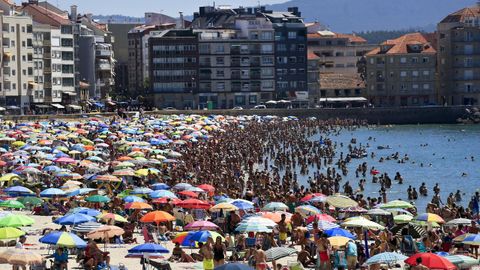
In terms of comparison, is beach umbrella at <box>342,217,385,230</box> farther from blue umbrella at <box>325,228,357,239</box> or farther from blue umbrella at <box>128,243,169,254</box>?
blue umbrella at <box>128,243,169,254</box>

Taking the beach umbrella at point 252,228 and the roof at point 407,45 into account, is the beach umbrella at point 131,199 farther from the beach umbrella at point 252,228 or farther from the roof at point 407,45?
the roof at point 407,45

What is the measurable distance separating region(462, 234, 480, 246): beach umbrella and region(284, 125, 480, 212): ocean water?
18245 millimetres

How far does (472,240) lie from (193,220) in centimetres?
966

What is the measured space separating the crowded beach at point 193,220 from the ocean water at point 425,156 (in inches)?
83.9

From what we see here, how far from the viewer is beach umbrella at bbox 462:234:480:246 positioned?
88.5 feet

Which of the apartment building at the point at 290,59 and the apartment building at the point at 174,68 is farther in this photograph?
the apartment building at the point at 290,59

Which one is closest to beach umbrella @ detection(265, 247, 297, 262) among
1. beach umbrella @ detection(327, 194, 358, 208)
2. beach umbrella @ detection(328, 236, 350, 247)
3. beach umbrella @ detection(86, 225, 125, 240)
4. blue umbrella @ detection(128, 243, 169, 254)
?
beach umbrella @ detection(328, 236, 350, 247)

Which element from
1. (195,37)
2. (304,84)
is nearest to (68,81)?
(195,37)

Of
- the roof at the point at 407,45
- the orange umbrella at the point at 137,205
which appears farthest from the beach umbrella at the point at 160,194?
the roof at the point at 407,45

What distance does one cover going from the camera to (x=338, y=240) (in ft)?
88.2

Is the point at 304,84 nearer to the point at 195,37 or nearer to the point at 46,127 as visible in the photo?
the point at 195,37

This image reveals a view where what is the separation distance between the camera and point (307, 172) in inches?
2657

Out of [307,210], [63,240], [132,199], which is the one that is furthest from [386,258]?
[132,199]

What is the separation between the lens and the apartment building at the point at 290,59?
131375mm
